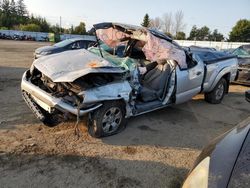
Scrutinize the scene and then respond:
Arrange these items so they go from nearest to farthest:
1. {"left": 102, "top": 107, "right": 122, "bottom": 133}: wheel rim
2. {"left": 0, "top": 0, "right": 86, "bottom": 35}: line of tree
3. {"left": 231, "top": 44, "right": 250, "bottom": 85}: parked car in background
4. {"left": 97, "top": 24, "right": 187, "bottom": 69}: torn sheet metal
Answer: {"left": 102, "top": 107, "right": 122, "bottom": 133}: wheel rim → {"left": 97, "top": 24, "right": 187, "bottom": 69}: torn sheet metal → {"left": 231, "top": 44, "right": 250, "bottom": 85}: parked car in background → {"left": 0, "top": 0, "right": 86, "bottom": 35}: line of tree

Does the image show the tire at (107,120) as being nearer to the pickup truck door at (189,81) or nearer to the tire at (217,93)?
the pickup truck door at (189,81)

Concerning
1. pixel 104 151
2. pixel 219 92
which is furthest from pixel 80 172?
pixel 219 92

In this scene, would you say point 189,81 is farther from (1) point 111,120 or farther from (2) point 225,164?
(2) point 225,164

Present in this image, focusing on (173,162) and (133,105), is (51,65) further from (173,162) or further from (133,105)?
(173,162)

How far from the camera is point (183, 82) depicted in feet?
19.8

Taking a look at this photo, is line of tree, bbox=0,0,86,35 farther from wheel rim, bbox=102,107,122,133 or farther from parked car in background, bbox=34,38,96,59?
wheel rim, bbox=102,107,122,133

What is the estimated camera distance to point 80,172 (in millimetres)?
3641

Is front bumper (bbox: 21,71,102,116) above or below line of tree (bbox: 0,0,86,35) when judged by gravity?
below

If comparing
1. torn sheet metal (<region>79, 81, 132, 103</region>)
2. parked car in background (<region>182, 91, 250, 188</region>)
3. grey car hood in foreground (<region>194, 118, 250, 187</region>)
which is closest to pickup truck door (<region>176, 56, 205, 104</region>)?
torn sheet metal (<region>79, 81, 132, 103</region>)

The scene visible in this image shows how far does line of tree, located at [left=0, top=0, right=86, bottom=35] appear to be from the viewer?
67.8m

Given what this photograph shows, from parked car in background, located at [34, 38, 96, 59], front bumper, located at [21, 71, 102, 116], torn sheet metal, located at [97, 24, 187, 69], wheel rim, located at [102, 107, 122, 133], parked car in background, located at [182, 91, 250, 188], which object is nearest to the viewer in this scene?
parked car in background, located at [182, 91, 250, 188]

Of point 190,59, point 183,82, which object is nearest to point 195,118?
point 183,82

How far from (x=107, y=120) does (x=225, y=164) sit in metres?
2.81

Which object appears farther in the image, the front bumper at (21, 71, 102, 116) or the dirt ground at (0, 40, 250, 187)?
the front bumper at (21, 71, 102, 116)
